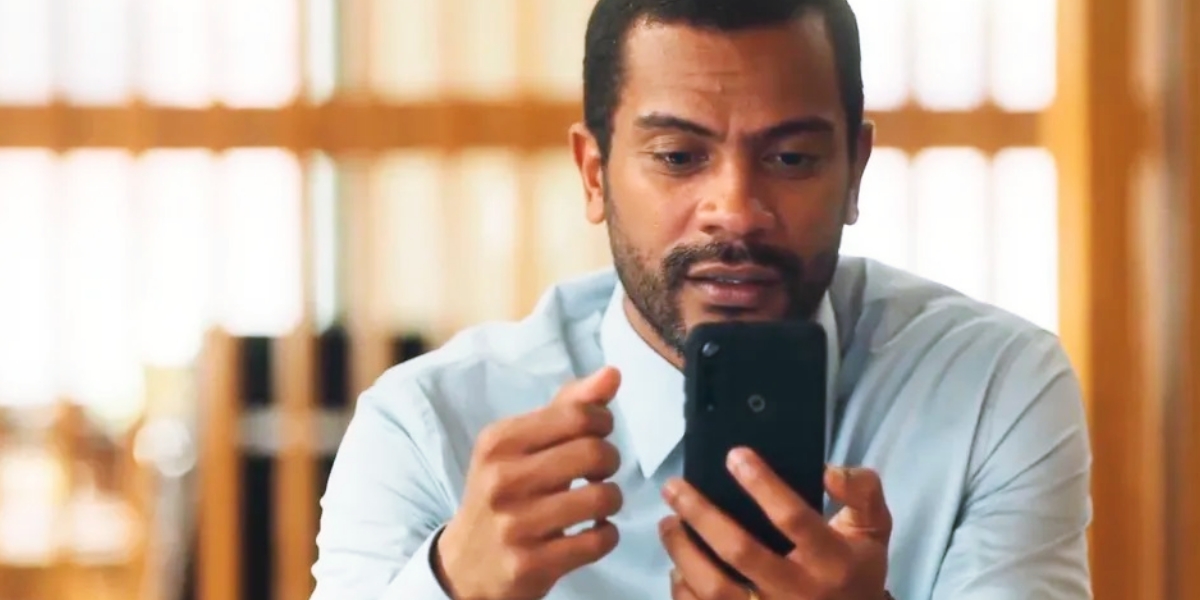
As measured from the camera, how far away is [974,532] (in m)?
0.93

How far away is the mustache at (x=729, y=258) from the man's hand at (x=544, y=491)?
174mm

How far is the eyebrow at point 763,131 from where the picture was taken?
0.92 metres

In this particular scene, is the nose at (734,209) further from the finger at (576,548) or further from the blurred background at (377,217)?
the blurred background at (377,217)

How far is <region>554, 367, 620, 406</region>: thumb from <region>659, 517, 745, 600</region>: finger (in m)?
0.08

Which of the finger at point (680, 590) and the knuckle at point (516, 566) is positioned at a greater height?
the knuckle at point (516, 566)

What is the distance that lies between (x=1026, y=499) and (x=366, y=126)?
0.88 metres

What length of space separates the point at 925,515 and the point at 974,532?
40 mm

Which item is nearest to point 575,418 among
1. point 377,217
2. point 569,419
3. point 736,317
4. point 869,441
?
point 569,419

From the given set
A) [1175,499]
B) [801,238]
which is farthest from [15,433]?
[1175,499]

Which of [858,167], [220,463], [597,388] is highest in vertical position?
[858,167]

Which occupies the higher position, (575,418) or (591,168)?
(591,168)

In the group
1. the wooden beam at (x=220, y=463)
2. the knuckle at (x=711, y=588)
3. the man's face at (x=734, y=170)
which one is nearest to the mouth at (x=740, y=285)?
the man's face at (x=734, y=170)

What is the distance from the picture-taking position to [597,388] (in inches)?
29.5

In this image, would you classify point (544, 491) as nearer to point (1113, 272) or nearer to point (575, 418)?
point (575, 418)
